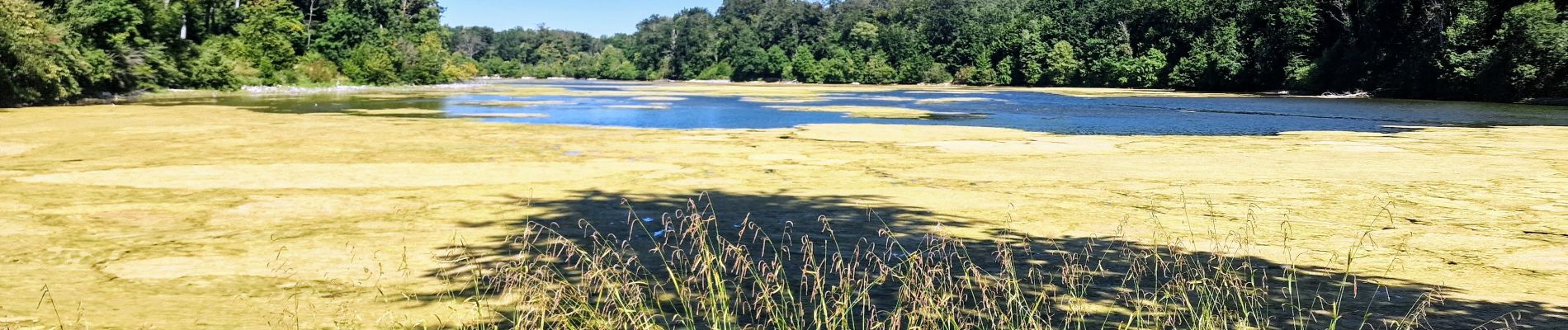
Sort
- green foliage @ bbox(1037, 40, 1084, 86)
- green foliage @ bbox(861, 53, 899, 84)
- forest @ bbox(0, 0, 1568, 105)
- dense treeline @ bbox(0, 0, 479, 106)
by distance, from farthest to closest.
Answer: green foliage @ bbox(861, 53, 899, 84), green foliage @ bbox(1037, 40, 1084, 86), forest @ bbox(0, 0, 1568, 105), dense treeline @ bbox(0, 0, 479, 106)

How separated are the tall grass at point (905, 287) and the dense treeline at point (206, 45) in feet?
118

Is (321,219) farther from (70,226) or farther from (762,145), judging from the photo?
(762,145)

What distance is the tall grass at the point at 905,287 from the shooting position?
19.9ft

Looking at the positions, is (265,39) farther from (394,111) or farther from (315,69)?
(394,111)

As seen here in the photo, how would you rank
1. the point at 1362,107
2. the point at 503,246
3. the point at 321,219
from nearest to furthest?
1. the point at 503,246
2. the point at 321,219
3. the point at 1362,107

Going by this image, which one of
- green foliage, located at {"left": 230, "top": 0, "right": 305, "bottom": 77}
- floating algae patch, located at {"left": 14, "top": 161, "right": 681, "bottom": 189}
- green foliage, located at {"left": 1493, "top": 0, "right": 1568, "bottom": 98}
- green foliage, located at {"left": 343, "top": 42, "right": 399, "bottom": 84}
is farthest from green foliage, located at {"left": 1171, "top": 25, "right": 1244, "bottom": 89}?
floating algae patch, located at {"left": 14, "top": 161, "right": 681, "bottom": 189}

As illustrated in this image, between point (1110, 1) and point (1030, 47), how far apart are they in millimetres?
9874

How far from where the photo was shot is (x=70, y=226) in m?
12.1

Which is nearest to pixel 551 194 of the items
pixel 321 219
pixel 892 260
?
pixel 321 219

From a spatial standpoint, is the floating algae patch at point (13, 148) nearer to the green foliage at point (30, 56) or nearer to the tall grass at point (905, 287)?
the tall grass at point (905, 287)

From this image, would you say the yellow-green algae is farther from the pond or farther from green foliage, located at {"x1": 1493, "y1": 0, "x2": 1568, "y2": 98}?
green foliage, located at {"x1": 1493, "y1": 0, "x2": 1568, "y2": 98}

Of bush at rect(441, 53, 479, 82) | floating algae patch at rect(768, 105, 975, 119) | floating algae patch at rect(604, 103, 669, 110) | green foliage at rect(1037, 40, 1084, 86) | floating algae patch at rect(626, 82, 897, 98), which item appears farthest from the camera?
green foliage at rect(1037, 40, 1084, 86)

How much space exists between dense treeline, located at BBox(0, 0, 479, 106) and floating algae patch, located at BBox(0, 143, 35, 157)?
1605 centimetres

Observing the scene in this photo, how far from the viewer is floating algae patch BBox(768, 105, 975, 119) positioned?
43812mm
